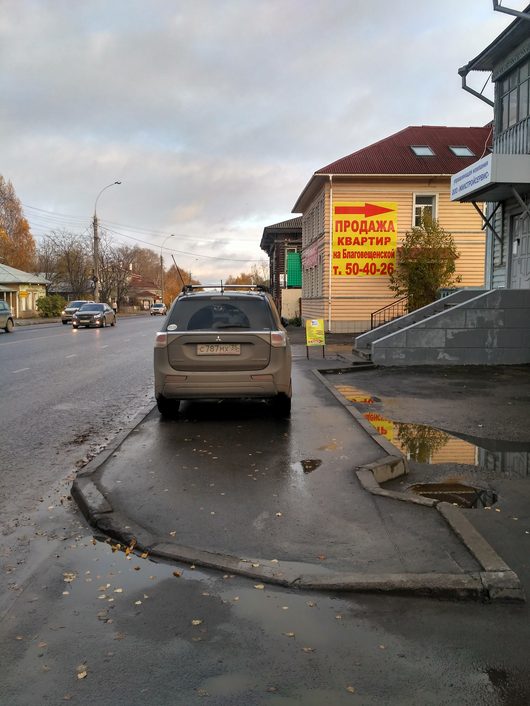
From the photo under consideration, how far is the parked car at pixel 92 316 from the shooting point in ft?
129

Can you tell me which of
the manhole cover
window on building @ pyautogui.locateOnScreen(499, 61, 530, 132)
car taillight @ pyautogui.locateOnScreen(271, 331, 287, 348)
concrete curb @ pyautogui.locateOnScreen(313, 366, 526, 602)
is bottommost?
the manhole cover

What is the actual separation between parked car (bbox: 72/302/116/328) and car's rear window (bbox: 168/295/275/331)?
32.8m

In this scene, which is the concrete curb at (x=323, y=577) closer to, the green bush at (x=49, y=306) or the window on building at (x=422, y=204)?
the window on building at (x=422, y=204)

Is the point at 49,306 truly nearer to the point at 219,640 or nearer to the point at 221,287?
the point at 221,287

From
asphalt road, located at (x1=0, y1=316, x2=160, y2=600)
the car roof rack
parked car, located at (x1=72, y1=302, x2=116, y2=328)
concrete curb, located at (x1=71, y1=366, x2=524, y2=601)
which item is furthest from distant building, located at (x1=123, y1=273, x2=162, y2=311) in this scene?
concrete curb, located at (x1=71, y1=366, x2=524, y2=601)

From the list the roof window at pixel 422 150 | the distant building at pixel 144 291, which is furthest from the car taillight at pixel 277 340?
the distant building at pixel 144 291

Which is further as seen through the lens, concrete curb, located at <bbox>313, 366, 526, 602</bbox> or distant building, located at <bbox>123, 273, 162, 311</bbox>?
distant building, located at <bbox>123, 273, 162, 311</bbox>

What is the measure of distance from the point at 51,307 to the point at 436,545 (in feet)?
197

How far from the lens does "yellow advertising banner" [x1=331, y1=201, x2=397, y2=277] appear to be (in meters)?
27.9

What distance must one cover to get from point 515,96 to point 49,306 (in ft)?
167

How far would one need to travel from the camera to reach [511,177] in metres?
14.2

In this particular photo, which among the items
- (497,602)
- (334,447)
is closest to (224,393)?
(334,447)

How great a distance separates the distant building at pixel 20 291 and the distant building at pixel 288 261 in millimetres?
24743

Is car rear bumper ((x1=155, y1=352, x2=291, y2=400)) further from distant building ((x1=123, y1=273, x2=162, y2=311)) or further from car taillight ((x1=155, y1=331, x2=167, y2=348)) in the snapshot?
distant building ((x1=123, y1=273, x2=162, y2=311))
